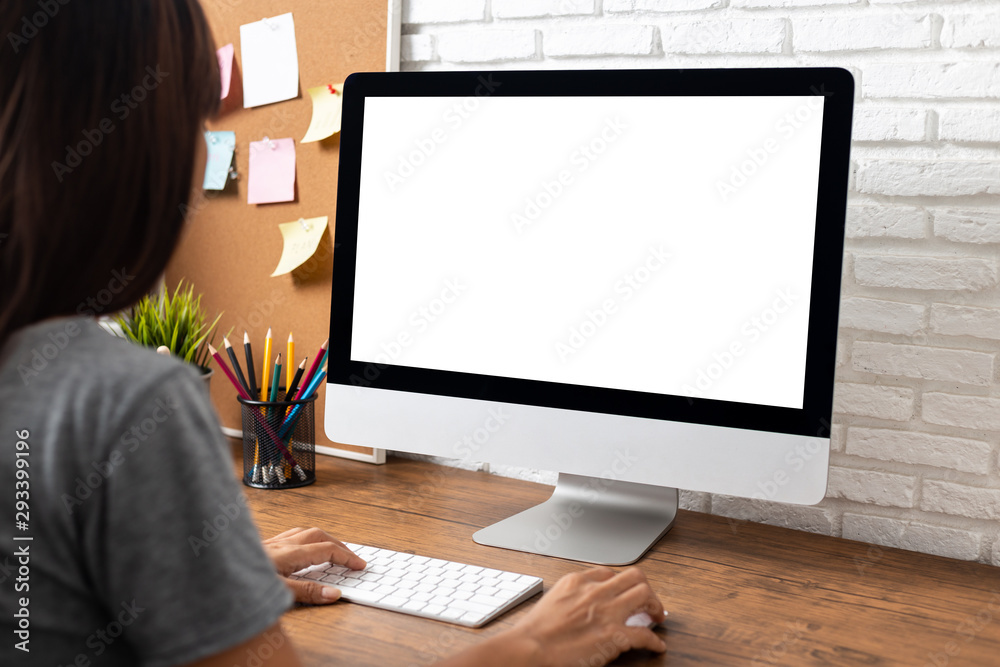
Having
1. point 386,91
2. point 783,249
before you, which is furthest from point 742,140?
point 386,91

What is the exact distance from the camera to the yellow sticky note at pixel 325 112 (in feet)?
4.29

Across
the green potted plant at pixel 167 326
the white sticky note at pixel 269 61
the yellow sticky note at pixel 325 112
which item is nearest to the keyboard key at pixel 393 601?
the green potted plant at pixel 167 326

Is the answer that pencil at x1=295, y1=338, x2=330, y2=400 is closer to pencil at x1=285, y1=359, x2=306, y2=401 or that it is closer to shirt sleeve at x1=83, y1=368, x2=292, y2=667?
pencil at x1=285, y1=359, x2=306, y2=401

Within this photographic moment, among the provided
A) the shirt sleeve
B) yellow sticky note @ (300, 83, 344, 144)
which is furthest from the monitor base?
yellow sticky note @ (300, 83, 344, 144)

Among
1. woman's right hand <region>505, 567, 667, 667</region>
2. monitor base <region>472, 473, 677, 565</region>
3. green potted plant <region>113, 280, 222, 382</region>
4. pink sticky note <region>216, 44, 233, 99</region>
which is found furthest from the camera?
pink sticky note <region>216, 44, 233, 99</region>

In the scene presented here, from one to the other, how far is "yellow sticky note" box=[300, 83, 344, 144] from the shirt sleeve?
36.7 inches

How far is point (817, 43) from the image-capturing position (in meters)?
1.03

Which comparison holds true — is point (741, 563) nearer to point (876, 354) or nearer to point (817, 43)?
point (876, 354)

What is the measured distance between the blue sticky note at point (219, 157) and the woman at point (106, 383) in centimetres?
96

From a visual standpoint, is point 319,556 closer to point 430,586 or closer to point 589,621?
point 430,586

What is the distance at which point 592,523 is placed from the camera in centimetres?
98

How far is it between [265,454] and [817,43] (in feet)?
2.82

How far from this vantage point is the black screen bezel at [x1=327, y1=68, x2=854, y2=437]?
821mm

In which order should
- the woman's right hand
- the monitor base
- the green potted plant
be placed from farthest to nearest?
the green potted plant → the monitor base → the woman's right hand
